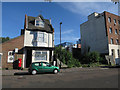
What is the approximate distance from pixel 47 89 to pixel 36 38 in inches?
609

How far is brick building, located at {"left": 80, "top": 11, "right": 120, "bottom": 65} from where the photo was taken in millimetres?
27438

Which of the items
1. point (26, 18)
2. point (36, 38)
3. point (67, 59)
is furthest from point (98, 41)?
point (26, 18)

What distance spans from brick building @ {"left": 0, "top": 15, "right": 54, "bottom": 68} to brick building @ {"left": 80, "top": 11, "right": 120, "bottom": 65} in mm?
15617

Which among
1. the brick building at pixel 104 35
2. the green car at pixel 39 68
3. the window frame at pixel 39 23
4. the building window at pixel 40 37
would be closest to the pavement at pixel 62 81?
the green car at pixel 39 68

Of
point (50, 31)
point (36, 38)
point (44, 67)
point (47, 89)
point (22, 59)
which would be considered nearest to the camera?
point (47, 89)

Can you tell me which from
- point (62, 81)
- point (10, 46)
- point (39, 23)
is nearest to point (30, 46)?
point (10, 46)

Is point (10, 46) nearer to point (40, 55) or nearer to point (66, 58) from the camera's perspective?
point (40, 55)

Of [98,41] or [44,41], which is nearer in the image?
[44,41]

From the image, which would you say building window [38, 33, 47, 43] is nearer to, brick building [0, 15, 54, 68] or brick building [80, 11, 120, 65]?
brick building [0, 15, 54, 68]

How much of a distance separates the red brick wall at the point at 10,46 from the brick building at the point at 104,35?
820 inches

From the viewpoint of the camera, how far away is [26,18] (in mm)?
22172

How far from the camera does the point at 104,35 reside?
28.4 meters

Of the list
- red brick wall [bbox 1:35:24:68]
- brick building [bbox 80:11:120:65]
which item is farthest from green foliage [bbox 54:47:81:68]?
brick building [bbox 80:11:120:65]

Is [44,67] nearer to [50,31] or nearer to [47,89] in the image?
[47,89]
